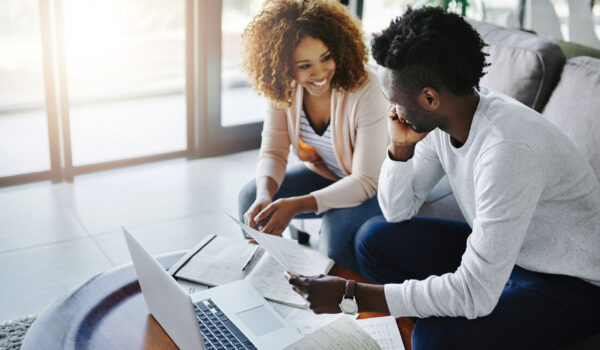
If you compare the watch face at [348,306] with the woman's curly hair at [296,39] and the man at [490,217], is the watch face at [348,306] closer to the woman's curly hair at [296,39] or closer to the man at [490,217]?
the man at [490,217]

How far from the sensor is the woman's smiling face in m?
1.84

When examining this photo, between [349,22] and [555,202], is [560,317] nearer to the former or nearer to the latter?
[555,202]

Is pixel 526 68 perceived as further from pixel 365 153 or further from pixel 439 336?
pixel 439 336

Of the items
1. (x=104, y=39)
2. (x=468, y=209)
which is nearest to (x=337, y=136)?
(x=468, y=209)

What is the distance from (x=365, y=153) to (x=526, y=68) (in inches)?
22.0

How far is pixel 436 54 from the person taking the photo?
4.09 ft

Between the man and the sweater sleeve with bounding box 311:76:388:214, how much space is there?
46 centimetres

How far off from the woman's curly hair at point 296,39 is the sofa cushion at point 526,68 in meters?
0.43

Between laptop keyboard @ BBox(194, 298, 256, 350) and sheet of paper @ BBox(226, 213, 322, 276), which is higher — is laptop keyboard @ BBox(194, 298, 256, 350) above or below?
below

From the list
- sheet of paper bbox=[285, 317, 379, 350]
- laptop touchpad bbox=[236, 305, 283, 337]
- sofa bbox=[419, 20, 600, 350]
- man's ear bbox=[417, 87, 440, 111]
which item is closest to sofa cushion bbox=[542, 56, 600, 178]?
sofa bbox=[419, 20, 600, 350]

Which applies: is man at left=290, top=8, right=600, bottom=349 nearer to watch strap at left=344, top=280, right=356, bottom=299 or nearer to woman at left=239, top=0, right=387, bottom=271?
watch strap at left=344, top=280, right=356, bottom=299

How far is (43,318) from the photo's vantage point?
1.29 m

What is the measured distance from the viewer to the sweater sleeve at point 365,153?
190 cm

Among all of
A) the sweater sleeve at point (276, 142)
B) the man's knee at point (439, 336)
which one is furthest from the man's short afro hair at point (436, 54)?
the sweater sleeve at point (276, 142)
